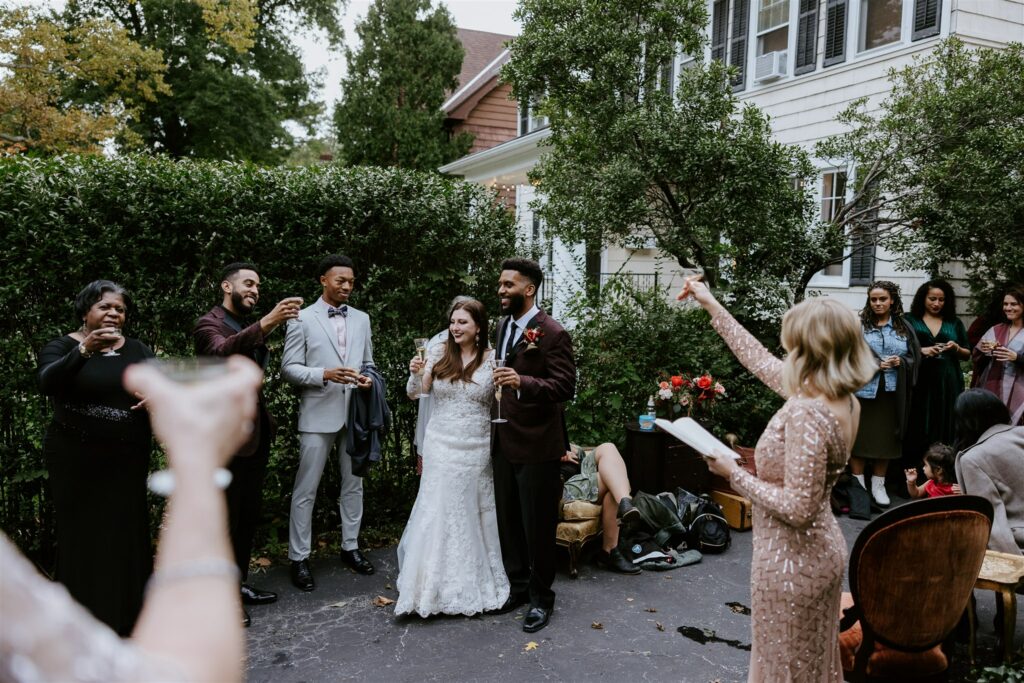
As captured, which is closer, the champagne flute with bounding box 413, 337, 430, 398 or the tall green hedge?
the champagne flute with bounding box 413, 337, 430, 398

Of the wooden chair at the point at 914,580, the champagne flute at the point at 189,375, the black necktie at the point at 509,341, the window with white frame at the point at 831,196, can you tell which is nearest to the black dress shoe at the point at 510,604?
the black necktie at the point at 509,341

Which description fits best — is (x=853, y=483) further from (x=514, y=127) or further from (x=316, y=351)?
(x=514, y=127)

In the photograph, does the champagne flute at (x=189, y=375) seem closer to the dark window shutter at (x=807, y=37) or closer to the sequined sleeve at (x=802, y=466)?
the sequined sleeve at (x=802, y=466)

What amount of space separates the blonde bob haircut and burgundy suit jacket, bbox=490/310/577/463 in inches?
87.0

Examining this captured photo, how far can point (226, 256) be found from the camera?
575 centimetres

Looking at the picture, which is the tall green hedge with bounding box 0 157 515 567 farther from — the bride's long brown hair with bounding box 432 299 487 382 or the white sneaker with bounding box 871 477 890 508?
the white sneaker with bounding box 871 477 890 508

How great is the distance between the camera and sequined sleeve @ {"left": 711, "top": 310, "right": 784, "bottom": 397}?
3273mm

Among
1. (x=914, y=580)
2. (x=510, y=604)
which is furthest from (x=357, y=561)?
(x=914, y=580)

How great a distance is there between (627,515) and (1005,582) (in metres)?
2.80

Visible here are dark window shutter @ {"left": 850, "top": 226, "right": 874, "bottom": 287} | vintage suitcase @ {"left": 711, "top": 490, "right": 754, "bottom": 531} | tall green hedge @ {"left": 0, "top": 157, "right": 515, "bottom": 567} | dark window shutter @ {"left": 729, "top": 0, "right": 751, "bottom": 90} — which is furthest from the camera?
dark window shutter @ {"left": 729, "top": 0, "right": 751, "bottom": 90}

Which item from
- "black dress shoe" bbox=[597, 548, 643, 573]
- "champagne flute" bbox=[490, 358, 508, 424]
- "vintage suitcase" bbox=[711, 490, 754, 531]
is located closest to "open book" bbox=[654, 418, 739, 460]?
"champagne flute" bbox=[490, 358, 508, 424]

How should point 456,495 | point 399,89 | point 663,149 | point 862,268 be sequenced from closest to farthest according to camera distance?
point 456,495 < point 663,149 < point 862,268 < point 399,89

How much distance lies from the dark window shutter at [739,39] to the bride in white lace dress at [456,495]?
1050cm

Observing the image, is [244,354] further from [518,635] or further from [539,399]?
[518,635]
